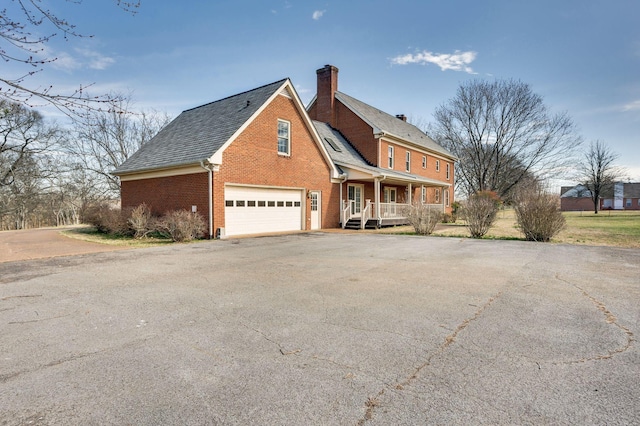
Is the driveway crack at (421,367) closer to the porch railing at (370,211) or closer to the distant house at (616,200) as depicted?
the porch railing at (370,211)

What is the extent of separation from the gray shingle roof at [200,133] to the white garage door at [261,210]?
243 cm

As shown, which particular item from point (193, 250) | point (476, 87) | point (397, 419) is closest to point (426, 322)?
point (397, 419)

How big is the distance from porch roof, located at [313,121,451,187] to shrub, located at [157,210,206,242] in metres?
9.34

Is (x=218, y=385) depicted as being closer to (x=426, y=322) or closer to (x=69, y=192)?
(x=426, y=322)

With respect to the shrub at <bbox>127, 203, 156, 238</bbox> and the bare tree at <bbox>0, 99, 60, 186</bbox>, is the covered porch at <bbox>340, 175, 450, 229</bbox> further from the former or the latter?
the bare tree at <bbox>0, 99, 60, 186</bbox>

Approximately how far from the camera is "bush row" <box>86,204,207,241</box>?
1300cm

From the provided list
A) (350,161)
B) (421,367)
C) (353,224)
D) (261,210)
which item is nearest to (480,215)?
(353,224)

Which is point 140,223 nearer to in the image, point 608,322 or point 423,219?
point 423,219

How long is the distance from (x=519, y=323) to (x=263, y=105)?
1438 cm

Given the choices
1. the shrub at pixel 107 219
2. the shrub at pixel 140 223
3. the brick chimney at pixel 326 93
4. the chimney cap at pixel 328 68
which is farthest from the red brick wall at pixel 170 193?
the chimney cap at pixel 328 68

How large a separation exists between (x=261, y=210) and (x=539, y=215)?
12058 mm

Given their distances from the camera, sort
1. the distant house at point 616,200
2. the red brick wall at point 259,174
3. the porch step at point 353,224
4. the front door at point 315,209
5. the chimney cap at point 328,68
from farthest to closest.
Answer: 1. the distant house at point 616,200
2. the chimney cap at point 328,68
3. the porch step at point 353,224
4. the front door at point 315,209
5. the red brick wall at point 259,174

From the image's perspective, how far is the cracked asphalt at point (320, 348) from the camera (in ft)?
7.78

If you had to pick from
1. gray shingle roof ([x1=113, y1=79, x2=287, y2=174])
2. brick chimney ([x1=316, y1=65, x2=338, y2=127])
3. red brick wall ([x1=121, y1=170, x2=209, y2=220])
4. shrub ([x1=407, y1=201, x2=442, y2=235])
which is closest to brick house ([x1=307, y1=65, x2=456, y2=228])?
brick chimney ([x1=316, y1=65, x2=338, y2=127])
